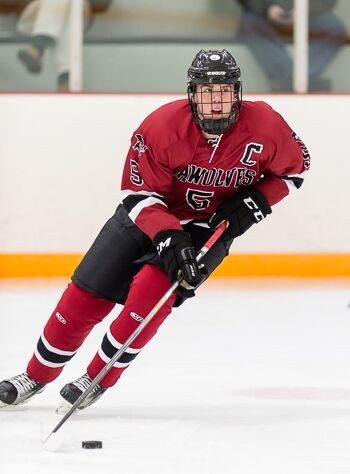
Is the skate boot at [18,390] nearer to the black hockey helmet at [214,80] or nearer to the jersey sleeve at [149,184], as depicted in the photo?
the jersey sleeve at [149,184]

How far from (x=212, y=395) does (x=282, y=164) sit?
0.72 metres

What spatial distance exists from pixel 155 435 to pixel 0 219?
3.27 meters

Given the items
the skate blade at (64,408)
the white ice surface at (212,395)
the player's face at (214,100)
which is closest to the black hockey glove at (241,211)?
the player's face at (214,100)

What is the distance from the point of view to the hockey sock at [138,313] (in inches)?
137

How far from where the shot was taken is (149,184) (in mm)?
3529

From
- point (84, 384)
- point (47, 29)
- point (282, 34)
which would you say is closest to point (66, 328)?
point (84, 384)

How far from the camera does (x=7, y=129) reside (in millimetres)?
6570

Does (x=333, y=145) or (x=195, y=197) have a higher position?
(x=195, y=197)

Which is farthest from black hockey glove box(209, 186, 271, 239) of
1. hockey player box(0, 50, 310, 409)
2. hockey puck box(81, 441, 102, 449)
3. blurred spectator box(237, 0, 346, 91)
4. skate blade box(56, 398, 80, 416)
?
blurred spectator box(237, 0, 346, 91)

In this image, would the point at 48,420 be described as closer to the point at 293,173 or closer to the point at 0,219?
the point at 293,173

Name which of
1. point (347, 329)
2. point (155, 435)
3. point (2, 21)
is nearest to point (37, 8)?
point (2, 21)

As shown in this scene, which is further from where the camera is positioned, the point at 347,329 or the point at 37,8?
the point at 37,8

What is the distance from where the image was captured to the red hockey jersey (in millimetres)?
3504

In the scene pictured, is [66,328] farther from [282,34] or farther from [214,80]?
[282,34]
